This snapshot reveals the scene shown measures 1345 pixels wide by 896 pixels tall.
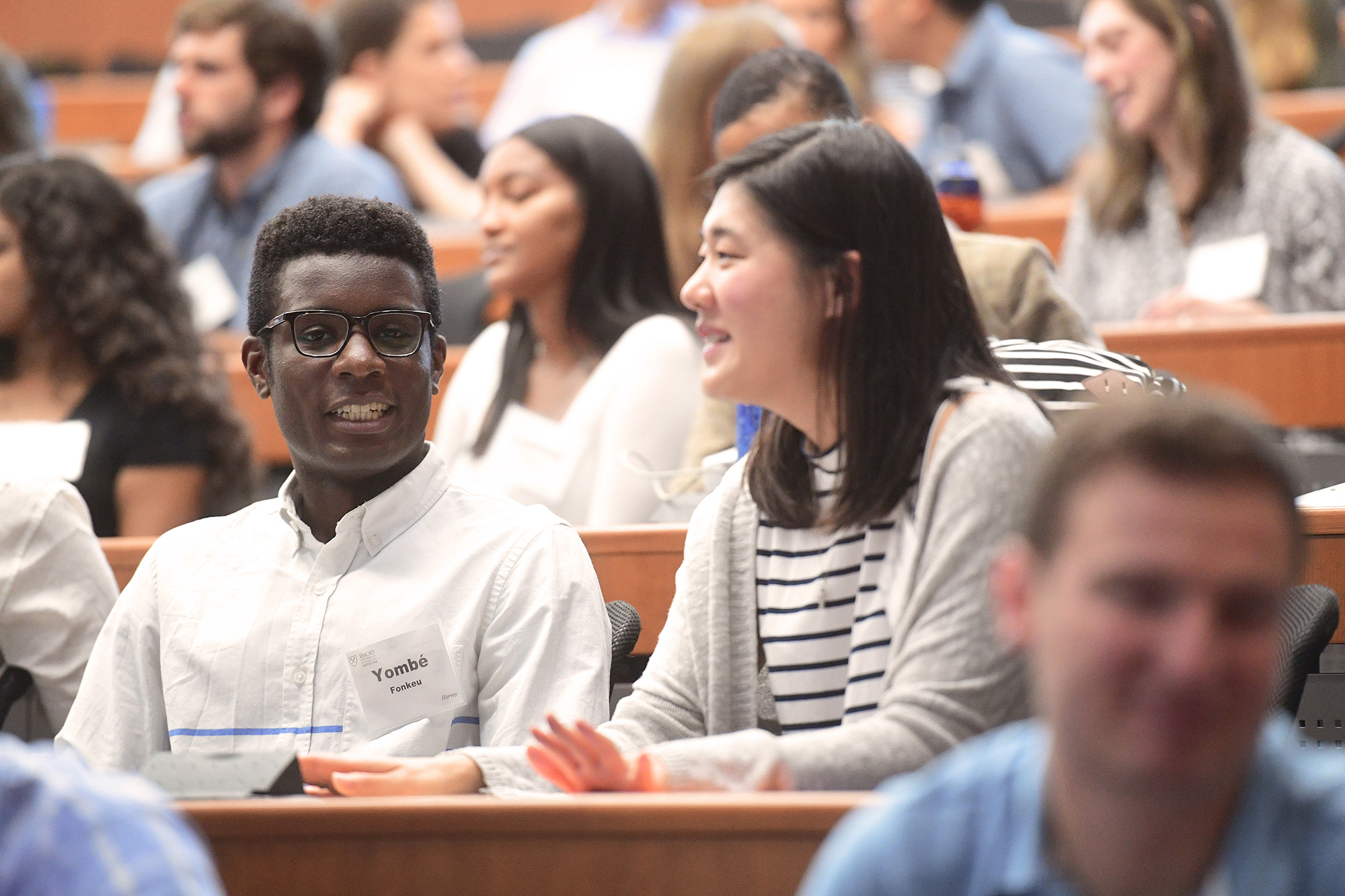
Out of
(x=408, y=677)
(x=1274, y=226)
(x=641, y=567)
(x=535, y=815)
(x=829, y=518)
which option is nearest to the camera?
(x=535, y=815)

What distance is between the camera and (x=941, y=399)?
1574mm

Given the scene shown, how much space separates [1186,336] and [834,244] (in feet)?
4.89

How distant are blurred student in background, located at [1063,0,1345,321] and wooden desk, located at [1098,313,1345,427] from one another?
0.33 meters

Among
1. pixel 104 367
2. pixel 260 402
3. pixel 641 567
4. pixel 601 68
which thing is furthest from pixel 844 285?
pixel 601 68

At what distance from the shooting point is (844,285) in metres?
1.63

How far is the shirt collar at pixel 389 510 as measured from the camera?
1809mm

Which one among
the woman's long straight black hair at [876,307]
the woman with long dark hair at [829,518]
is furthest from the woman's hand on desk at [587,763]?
the woman's long straight black hair at [876,307]

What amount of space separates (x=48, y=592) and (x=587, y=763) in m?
1.04

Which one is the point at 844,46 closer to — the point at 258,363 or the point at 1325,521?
the point at 1325,521

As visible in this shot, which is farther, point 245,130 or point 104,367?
point 245,130

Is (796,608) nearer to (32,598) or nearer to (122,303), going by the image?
(32,598)

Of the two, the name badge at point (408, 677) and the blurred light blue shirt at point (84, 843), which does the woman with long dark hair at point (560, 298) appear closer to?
the name badge at point (408, 677)

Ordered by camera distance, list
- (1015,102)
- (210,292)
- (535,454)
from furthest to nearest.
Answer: (1015,102) → (210,292) → (535,454)

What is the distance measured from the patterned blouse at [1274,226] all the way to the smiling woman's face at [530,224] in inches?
41.9
